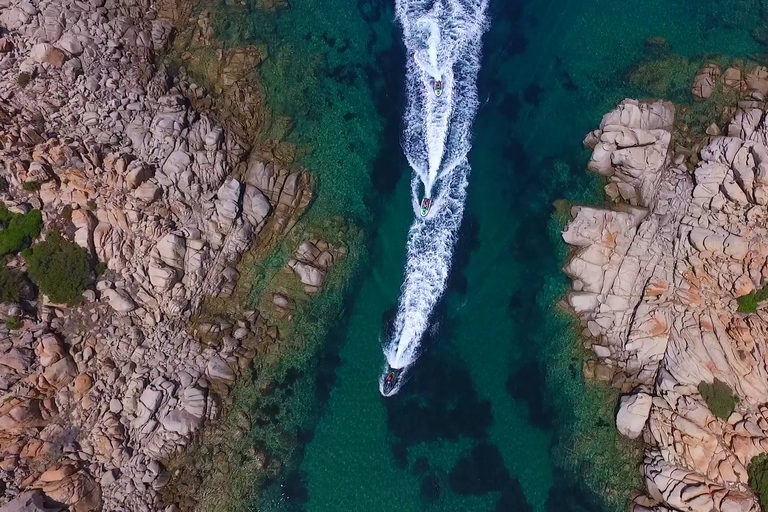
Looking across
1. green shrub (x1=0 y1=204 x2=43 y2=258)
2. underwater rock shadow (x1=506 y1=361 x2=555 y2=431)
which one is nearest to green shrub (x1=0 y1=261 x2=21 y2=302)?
green shrub (x1=0 y1=204 x2=43 y2=258)

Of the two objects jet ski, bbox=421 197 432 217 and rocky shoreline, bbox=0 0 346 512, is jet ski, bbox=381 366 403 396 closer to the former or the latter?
rocky shoreline, bbox=0 0 346 512

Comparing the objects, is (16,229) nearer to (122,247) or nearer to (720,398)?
(122,247)

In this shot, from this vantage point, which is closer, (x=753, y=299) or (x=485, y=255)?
(x=753, y=299)

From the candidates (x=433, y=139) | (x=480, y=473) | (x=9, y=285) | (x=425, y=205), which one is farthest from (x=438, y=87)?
(x=9, y=285)

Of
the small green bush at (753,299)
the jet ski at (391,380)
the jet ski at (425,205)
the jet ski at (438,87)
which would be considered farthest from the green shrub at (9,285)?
the small green bush at (753,299)

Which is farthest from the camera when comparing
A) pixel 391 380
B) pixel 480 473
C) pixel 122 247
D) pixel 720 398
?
pixel 391 380

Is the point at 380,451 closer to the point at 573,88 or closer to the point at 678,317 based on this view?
the point at 678,317

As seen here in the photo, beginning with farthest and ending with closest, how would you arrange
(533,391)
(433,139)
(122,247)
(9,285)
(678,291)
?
1. (433,139)
2. (533,391)
3. (678,291)
4. (122,247)
5. (9,285)
